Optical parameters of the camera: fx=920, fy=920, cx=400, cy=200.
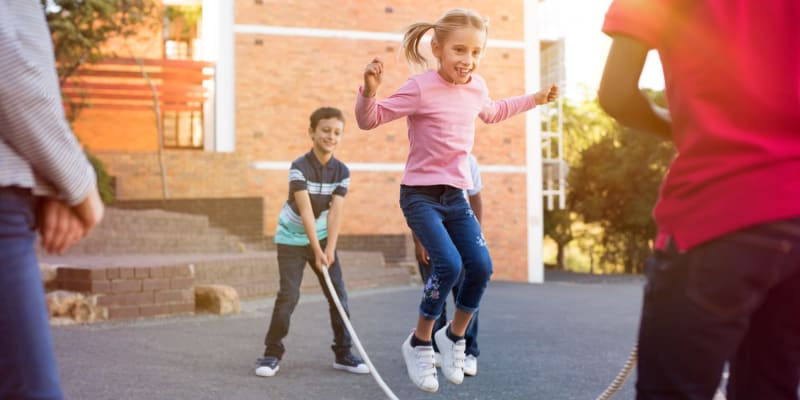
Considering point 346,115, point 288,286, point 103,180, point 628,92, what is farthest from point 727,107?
point 346,115

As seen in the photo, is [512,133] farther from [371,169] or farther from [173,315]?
[173,315]

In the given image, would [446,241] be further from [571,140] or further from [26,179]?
[571,140]

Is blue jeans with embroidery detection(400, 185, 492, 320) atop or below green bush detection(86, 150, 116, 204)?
atop

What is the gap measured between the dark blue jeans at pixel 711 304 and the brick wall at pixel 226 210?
18.7m

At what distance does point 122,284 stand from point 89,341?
67.2 inches

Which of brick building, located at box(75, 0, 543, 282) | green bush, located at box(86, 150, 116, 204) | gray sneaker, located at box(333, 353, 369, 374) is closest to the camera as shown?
gray sneaker, located at box(333, 353, 369, 374)

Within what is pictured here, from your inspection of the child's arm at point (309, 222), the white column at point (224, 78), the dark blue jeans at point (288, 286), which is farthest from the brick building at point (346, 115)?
the child's arm at point (309, 222)

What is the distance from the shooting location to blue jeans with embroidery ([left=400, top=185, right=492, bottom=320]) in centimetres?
472

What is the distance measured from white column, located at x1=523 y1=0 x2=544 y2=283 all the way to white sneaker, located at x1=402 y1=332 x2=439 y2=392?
20.3m

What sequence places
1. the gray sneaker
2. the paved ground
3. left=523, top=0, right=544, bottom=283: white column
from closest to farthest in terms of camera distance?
the paved ground
the gray sneaker
left=523, top=0, right=544, bottom=283: white column

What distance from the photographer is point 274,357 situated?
640 cm

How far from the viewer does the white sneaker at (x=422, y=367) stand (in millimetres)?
4770

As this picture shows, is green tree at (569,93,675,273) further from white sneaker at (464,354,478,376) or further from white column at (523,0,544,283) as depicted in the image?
white sneaker at (464,354,478,376)

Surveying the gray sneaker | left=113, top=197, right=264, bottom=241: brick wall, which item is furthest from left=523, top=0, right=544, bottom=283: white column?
the gray sneaker
